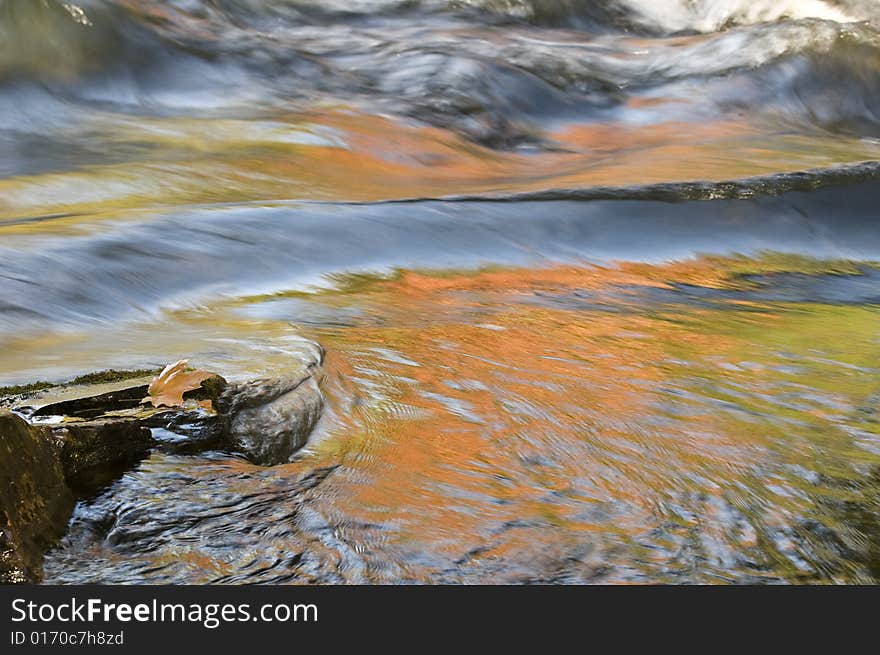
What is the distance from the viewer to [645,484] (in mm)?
2543

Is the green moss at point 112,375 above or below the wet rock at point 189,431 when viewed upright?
above

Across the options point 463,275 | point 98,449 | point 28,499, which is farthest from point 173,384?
point 463,275

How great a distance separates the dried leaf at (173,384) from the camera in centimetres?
237

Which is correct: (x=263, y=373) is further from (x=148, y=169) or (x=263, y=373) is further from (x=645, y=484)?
(x=148, y=169)

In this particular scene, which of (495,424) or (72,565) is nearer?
(72,565)

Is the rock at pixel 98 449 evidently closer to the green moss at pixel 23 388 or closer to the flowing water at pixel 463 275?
the flowing water at pixel 463 275

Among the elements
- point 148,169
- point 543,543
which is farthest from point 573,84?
point 543,543

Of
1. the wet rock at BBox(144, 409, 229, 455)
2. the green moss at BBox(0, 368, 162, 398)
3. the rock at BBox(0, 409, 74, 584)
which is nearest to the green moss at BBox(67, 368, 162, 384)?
the green moss at BBox(0, 368, 162, 398)

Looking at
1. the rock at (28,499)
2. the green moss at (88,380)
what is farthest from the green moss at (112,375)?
the rock at (28,499)

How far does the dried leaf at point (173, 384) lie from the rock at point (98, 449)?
0.33 ft

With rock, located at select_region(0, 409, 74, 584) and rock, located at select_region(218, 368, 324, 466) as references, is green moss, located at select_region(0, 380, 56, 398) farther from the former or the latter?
rock, located at select_region(218, 368, 324, 466)

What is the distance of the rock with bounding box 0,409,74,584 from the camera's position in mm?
1897

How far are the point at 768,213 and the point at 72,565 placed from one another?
187 inches
